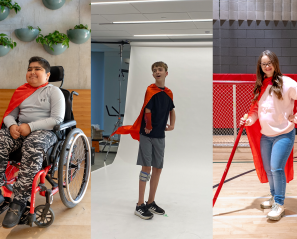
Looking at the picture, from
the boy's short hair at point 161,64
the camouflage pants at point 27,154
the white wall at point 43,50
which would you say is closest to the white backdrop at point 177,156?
the boy's short hair at point 161,64

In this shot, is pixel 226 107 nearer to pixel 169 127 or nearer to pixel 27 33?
pixel 27 33

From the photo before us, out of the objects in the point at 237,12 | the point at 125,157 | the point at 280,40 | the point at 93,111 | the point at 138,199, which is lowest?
the point at 138,199

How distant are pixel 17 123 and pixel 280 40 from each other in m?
5.44

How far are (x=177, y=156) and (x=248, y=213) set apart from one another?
4.94 ft

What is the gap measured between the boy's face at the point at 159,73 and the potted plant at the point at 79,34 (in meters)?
3.14

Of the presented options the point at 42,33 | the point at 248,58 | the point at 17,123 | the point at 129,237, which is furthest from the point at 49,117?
the point at 248,58

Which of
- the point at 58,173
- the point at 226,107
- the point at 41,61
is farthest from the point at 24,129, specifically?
the point at 226,107

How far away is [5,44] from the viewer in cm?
359

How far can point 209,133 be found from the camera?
0.61 metres

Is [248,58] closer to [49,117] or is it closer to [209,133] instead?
[49,117]

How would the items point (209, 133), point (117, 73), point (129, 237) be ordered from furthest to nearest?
point (129, 237), point (117, 73), point (209, 133)

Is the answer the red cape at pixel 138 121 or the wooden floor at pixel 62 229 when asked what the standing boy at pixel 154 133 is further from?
the wooden floor at pixel 62 229

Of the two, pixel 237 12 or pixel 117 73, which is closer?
pixel 117 73

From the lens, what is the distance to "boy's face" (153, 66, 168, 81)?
0.67 meters
